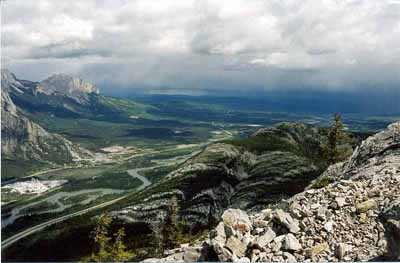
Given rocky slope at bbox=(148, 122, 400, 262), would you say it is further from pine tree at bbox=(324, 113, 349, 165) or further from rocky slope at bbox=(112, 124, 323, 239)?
rocky slope at bbox=(112, 124, 323, 239)

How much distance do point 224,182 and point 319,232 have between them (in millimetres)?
99807

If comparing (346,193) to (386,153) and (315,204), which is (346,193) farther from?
(386,153)

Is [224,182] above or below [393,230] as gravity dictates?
below

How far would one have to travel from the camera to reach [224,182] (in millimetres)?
112625

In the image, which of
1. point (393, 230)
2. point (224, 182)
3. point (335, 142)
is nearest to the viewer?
point (393, 230)

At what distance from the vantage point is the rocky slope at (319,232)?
12195 millimetres

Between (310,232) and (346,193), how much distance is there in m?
2.45

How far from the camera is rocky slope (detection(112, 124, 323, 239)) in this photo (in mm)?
95562

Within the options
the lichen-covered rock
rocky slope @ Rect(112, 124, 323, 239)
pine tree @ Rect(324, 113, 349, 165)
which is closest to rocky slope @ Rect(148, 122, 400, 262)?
the lichen-covered rock

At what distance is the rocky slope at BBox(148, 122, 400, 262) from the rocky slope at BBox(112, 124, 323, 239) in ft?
222

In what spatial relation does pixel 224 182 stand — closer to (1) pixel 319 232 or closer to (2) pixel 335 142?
(2) pixel 335 142

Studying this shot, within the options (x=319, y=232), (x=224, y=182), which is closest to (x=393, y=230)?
(x=319, y=232)

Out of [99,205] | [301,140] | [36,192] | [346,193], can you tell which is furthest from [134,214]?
[346,193]

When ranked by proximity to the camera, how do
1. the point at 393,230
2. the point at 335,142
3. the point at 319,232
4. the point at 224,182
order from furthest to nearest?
the point at 224,182 → the point at 335,142 → the point at 319,232 → the point at 393,230
